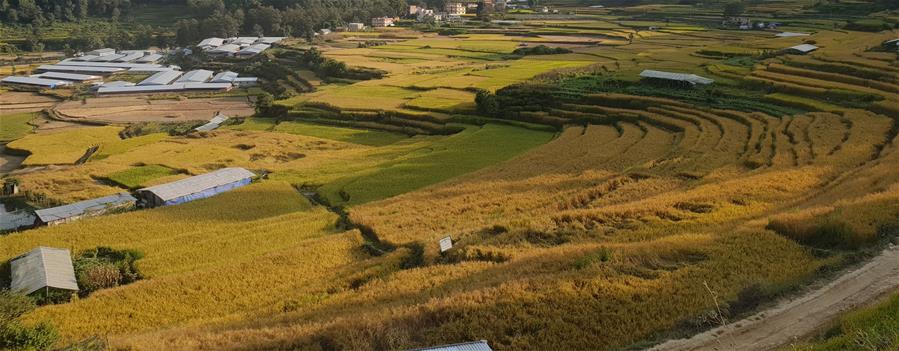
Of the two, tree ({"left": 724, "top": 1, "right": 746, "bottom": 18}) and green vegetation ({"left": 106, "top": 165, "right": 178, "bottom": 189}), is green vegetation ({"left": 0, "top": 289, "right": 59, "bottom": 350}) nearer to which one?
green vegetation ({"left": 106, "top": 165, "right": 178, "bottom": 189})

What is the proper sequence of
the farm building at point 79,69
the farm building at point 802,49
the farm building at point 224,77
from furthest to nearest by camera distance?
the farm building at point 79,69 → the farm building at point 224,77 → the farm building at point 802,49

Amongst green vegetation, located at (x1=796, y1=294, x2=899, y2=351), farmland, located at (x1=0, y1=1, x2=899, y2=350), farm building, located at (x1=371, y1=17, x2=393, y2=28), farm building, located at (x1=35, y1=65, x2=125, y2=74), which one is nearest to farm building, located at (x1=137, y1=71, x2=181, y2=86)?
farm building, located at (x1=35, y1=65, x2=125, y2=74)

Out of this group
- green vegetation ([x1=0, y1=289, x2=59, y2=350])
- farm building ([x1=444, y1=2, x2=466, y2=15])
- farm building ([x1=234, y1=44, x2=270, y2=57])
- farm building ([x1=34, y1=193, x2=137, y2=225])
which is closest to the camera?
green vegetation ([x1=0, y1=289, x2=59, y2=350])

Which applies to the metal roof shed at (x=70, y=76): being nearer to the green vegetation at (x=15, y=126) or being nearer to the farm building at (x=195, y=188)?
the green vegetation at (x=15, y=126)

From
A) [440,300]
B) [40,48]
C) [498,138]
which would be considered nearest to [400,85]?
[498,138]

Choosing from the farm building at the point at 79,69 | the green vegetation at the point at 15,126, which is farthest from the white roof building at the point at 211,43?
the green vegetation at the point at 15,126

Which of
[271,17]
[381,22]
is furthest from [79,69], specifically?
[381,22]

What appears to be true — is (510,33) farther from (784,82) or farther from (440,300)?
(440,300)
